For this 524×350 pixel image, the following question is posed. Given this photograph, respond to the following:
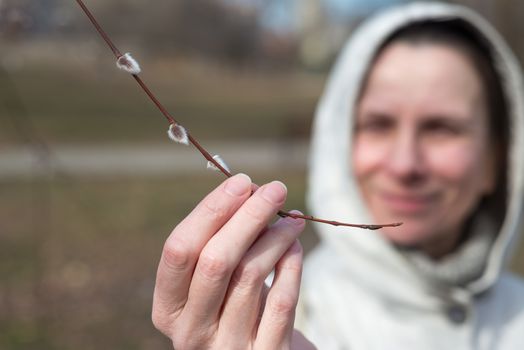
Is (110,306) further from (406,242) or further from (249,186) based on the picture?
(249,186)

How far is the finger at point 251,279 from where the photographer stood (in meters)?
1.07

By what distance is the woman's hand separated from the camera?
1037 millimetres

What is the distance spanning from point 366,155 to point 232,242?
1289 millimetres

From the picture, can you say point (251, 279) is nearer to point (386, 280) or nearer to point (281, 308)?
point (281, 308)

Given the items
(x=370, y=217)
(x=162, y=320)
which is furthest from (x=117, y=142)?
(x=162, y=320)

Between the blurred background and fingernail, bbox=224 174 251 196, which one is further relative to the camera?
the blurred background

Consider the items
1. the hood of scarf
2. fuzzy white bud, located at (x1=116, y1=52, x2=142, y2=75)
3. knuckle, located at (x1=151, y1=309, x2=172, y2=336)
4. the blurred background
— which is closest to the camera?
fuzzy white bud, located at (x1=116, y1=52, x2=142, y2=75)

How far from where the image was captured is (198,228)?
1.04 m

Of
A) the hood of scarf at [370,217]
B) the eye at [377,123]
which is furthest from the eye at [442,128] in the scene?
the hood of scarf at [370,217]

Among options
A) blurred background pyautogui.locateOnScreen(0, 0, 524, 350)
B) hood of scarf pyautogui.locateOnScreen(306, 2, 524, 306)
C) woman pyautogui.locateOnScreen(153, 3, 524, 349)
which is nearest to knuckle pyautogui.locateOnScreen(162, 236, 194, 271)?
blurred background pyautogui.locateOnScreen(0, 0, 524, 350)

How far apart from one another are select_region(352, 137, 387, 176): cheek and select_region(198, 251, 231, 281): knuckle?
127cm

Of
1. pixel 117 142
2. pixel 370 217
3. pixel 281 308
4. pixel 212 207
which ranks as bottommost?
pixel 117 142

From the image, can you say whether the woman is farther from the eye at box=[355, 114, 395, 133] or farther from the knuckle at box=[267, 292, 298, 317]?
the knuckle at box=[267, 292, 298, 317]

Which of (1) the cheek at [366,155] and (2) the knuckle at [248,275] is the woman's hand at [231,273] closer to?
(2) the knuckle at [248,275]
